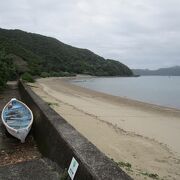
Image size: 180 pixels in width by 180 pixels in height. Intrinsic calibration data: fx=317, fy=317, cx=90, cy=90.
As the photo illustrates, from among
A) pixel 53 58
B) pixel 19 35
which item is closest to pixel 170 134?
pixel 53 58

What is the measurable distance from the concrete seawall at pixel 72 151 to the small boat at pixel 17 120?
0.40m

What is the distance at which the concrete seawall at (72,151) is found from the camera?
4.07 metres

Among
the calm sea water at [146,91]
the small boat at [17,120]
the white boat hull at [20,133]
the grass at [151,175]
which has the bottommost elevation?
the calm sea water at [146,91]

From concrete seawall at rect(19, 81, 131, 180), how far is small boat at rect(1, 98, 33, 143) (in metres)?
0.40

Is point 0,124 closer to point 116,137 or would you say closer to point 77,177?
point 116,137

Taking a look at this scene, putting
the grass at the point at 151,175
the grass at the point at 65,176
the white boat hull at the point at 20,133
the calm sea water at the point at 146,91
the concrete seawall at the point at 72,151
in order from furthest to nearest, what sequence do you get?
the calm sea water at the point at 146,91, the white boat hull at the point at 20,133, the grass at the point at 151,175, the grass at the point at 65,176, the concrete seawall at the point at 72,151

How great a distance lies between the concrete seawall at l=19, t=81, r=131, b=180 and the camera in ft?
13.4

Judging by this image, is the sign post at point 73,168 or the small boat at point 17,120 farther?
the small boat at point 17,120

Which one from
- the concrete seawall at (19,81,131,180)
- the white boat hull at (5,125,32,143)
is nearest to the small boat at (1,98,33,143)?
the white boat hull at (5,125,32,143)

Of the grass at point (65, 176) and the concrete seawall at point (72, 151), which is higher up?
the concrete seawall at point (72, 151)

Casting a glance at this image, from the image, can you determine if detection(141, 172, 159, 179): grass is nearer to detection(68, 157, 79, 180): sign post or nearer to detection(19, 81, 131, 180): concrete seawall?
detection(19, 81, 131, 180): concrete seawall

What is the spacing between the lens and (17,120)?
28.8ft

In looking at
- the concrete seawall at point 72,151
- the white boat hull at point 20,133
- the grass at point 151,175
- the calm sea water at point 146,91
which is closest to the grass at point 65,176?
the concrete seawall at point 72,151

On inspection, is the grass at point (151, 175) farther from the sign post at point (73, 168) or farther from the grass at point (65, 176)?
the sign post at point (73, 168)
